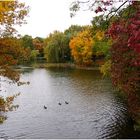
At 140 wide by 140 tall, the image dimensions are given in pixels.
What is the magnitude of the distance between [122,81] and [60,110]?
14357 mm

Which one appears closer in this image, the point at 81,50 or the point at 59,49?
the point at 81,50

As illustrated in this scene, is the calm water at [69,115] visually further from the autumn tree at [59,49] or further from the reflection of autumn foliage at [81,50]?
the autumn tree at [59,49]

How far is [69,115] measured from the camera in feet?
105

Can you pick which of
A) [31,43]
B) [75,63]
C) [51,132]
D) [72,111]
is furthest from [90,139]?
[31,43]

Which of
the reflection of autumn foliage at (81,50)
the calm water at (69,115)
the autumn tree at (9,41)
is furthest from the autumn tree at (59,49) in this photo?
the autumn tree at (9,41)

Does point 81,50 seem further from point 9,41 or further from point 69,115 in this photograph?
point 9,41

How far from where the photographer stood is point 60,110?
34438mm

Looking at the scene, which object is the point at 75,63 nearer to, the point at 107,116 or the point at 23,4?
the point at 107,116

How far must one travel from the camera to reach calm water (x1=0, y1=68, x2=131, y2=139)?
2625cm

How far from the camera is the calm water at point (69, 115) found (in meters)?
26.2

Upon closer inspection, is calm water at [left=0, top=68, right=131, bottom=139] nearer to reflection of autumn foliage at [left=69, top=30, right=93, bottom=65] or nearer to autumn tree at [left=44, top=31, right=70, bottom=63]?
reflection of autumn foliage at [left=69, top=30, right=93, bottom=65]

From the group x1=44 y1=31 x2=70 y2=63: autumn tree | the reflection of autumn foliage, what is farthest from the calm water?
x1=44 y1=31 x2=70 y2=63: autumn tree

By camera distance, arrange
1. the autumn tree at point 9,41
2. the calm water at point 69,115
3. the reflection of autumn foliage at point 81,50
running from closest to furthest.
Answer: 1. the autumn tree at point 9,41
2. the calm water at point 69,115
3. the reflection of autumn foliage at point 81,50

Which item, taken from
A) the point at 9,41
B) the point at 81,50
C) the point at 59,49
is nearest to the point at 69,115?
the point at 9,41
